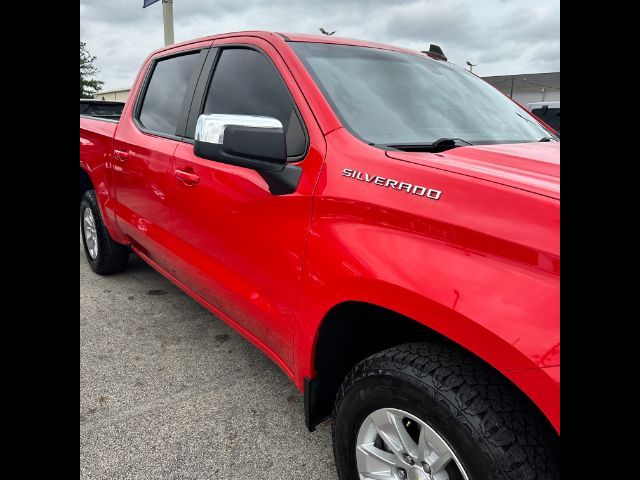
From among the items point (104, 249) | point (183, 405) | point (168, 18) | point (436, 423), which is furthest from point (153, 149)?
point (168, 18)

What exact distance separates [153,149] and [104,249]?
1.50 meters

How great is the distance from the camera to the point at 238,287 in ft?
7.15

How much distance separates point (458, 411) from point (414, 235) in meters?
0.47

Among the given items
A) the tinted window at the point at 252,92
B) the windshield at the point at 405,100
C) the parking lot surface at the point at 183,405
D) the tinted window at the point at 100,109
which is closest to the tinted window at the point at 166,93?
the tinted window at the point at 252,92

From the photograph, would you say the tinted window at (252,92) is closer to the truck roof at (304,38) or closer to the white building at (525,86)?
the truck roof at (304,38)

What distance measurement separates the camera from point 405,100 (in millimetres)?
2094

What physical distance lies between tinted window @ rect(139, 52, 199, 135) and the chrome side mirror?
1.02 meters

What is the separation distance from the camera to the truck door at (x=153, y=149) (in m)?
2.73

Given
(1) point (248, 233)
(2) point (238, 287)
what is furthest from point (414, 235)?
(2) point (238, 287)

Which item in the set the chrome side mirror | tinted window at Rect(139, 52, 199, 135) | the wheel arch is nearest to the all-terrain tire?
tinted window at Rect(139, 52, 199, 135)

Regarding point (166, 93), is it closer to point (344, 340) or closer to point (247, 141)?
point (247, 141)
